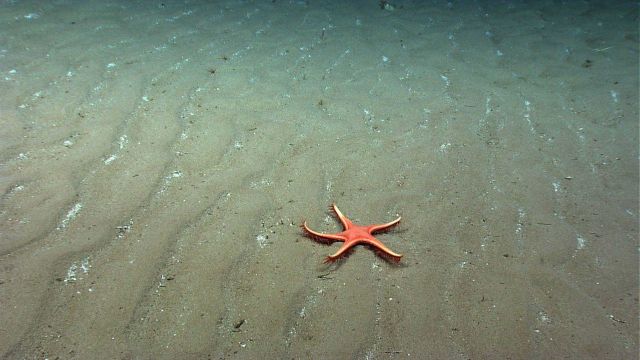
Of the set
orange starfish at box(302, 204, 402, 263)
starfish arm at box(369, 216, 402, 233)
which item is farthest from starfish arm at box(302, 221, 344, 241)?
starfish arm at box(369, 216, 402, 233)

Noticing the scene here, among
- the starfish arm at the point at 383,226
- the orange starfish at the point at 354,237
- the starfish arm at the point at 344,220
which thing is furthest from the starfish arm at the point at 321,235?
the starfish arm at the point at 383,226

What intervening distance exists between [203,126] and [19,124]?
1339 mm

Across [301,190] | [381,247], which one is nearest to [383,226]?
[381,247]

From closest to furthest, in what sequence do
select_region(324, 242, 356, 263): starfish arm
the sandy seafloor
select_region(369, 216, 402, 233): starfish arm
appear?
the sandy seafloor → select_region(324, 242, 356, 263): starfish arm → select_region(369, 216, 402, 233): starfish arm

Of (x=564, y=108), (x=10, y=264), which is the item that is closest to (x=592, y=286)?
(x=564, y=108)

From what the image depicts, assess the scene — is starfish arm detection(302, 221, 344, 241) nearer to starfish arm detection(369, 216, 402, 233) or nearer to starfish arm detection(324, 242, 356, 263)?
starfish arm detection(324, 242, 356, 263)

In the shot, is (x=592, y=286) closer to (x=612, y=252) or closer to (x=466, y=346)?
(x=612, y=252)

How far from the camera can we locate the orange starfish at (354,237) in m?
2.19

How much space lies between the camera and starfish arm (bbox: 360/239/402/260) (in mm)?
2174

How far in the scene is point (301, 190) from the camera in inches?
103

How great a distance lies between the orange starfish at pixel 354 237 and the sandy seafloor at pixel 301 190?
54mm

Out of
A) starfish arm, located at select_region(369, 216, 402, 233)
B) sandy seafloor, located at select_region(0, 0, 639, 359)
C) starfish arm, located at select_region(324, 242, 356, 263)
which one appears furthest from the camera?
starfish arm, located at select_region(369, 216, 402, 233)

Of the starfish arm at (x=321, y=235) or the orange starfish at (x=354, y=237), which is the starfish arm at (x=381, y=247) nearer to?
the orange starfish at (x=354, y=237)

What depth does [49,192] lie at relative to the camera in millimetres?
2367
